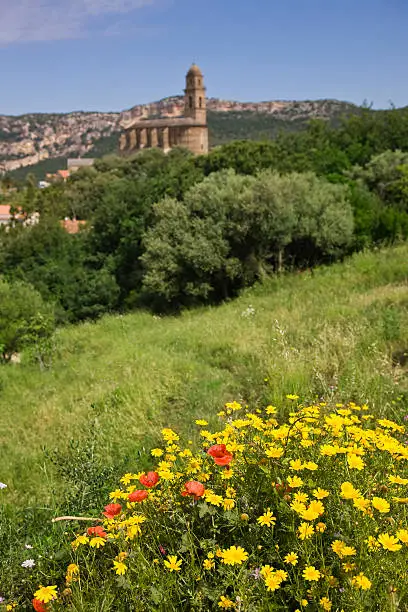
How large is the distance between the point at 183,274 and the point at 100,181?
37.3 metres

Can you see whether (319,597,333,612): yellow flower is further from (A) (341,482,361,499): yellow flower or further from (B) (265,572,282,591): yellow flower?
(A) (341,482,361,499): yellow flower

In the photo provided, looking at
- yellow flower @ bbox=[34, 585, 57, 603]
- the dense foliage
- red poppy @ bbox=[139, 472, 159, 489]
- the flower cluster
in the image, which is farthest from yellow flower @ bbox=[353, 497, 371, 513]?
the dense foliage

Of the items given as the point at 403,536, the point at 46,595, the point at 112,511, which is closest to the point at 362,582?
the point at 403,536

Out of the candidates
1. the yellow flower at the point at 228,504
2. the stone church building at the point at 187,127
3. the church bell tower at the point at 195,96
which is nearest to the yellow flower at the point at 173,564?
the yellow flower at the point at 228,504

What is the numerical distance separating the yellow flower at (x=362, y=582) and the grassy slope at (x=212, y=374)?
7.59 ft

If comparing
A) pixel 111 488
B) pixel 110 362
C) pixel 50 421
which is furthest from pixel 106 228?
pixel 111 488

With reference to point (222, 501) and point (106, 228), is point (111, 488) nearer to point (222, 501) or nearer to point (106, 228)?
point (222, 501)

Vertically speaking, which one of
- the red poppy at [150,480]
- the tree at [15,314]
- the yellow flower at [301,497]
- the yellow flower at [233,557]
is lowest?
the tree at [15,314]

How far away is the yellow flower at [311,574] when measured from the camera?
1.63m

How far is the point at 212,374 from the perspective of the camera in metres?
6.16

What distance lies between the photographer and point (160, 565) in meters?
2.00

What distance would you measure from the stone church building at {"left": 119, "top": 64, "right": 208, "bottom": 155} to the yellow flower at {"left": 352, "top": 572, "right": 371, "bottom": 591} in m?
102

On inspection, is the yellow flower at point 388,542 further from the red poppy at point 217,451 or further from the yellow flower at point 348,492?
the red poppy at point 217,451

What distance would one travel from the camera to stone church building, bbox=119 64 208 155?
10006cm
